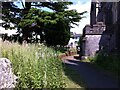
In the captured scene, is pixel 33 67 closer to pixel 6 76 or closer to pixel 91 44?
pixel 6 76

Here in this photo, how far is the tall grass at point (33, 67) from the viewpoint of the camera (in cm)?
847

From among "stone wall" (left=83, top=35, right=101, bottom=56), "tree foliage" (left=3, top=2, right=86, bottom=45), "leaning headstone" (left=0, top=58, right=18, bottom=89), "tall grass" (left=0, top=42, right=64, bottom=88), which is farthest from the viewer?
"stone wall" (left=83, top=35, right=101, bottom=56)

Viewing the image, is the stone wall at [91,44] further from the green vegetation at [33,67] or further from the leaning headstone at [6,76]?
the leaning headstone at [6,76]

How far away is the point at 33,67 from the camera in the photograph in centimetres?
889

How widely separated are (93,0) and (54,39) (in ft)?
61.5

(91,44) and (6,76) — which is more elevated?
(6,76)

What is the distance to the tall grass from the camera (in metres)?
8.47

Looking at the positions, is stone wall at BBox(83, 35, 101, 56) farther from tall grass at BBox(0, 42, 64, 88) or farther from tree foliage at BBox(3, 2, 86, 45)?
tall grass at BBox(0, 42, 64, 88)

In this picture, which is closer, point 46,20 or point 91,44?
point 46,20

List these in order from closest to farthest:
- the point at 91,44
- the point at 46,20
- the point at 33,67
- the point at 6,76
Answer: the point at 6,76
the point at 33,67
the point at 46,20
the point at 91,44

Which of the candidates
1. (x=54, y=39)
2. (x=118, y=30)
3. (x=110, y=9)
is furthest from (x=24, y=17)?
(x=110, y=9)

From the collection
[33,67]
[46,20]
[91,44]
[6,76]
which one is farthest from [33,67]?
[91,44]

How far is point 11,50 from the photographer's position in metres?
9.79

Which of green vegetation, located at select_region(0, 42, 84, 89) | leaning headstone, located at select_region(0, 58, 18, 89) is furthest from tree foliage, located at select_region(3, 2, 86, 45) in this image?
leaning headstone, located at select_region(0, 58, 18, 89)
